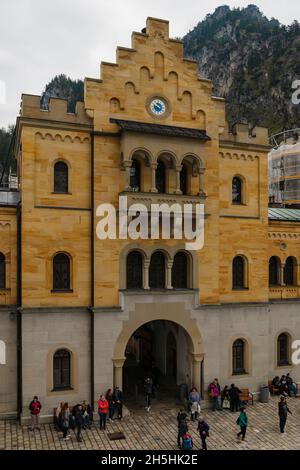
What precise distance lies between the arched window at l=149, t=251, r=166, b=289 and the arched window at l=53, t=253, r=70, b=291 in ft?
15.4

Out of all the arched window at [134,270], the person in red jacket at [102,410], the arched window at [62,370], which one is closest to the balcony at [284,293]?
the arched window at [134,270]

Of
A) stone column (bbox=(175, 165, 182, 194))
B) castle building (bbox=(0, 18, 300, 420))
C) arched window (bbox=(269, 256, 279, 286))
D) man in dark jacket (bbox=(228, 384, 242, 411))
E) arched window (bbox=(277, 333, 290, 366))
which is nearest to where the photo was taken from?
castle building (bbox=(0, 18, 300, 420))

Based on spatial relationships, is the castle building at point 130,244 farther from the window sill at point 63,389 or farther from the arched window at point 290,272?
the arched window at point 290,272

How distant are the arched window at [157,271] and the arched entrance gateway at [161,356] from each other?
7.44ft

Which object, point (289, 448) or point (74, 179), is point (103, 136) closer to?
point (74, 179)

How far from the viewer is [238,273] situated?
25797mm

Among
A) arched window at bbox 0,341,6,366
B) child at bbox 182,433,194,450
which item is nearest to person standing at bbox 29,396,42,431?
arched window at bbox 0,341,6,366

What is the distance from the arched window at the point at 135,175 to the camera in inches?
915

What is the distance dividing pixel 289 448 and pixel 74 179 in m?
16.7

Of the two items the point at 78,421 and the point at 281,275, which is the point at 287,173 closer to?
Result: the point at 281,275

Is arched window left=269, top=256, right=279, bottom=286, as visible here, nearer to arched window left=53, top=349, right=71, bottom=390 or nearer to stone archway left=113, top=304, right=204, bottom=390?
stone archway left=113, top=304, right=204, bottom=390

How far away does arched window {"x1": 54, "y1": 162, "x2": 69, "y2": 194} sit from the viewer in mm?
21828

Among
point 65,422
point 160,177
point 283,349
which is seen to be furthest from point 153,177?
point 283,349

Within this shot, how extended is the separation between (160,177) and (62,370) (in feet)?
39.1
